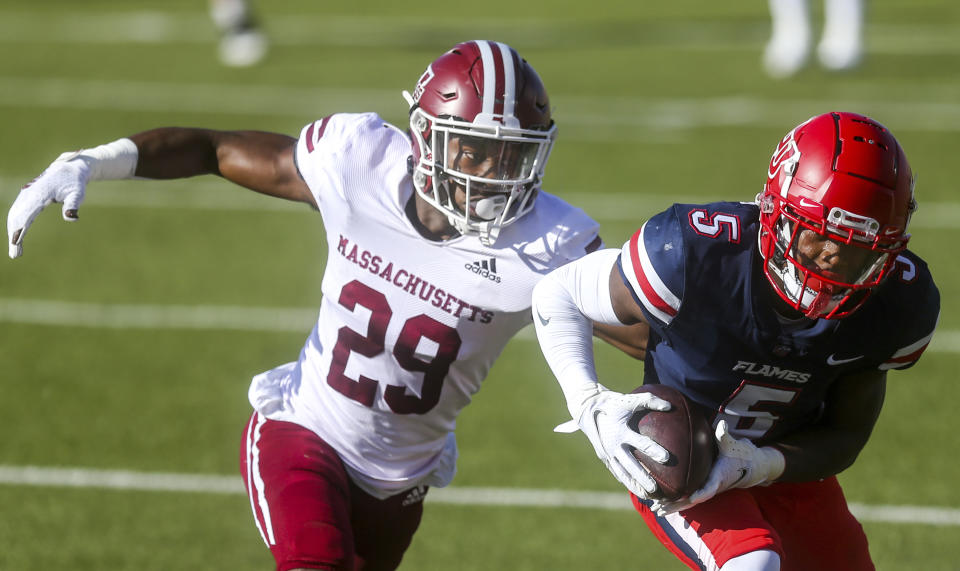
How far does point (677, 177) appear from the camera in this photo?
311 inches

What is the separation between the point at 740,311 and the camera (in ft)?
8.91

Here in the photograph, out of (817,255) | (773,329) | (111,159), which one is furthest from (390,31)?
(817,255)

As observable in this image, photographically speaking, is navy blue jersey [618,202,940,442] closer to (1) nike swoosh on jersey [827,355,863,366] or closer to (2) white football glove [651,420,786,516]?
(1) nike swoosh on jersey [827,355,863,366]

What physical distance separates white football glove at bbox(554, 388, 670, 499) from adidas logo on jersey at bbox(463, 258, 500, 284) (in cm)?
58

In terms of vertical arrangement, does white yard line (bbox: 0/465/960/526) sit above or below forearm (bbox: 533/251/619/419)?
below

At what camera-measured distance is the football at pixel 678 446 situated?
8.34 feet

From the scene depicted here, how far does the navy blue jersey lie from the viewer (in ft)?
8.82

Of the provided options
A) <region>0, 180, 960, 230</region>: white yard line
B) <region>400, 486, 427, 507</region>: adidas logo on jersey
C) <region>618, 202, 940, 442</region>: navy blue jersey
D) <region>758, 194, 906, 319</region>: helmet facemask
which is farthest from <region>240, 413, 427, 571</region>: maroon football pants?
<region>0, 180, 960, 230</region>: white yard line

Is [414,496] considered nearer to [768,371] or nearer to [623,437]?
[623,437]

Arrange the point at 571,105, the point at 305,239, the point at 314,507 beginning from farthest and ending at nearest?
1. the point at 571,105
2. the point at 305,239
3. the point at 314,507

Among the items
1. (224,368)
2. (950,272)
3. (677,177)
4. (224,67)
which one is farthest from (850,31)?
(224,368)

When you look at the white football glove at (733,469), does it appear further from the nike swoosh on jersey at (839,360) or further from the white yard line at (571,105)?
the white yard line at (571,105)

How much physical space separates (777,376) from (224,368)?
128 inches

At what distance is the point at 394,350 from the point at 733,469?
98 cm
